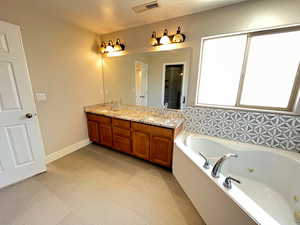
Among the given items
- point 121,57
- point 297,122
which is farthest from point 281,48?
point 121,57

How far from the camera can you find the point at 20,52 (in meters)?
1.70

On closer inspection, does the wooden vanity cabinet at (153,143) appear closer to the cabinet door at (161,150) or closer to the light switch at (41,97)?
the cabinet door at (161,150)

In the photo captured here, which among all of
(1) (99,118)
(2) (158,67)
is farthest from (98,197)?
(2) (158,67)

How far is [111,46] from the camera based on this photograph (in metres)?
2.64

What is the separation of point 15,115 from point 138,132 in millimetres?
1773

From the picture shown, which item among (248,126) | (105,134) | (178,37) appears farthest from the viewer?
(105,134)

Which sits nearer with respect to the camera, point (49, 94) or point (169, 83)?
point (49, 94)

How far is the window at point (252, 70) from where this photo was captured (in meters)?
1.64

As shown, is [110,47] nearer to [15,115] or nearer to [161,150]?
[15,115]

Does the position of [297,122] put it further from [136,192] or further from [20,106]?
[20,106]

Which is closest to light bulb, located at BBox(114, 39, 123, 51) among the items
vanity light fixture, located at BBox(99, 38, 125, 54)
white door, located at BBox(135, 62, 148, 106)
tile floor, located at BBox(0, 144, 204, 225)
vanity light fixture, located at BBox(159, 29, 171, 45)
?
vanity light fixture, located at BBox(99, 38, 125, 54)

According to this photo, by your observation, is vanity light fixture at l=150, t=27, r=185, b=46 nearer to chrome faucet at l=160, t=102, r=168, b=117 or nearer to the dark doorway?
the dark doorway

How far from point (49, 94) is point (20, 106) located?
0.48 metres

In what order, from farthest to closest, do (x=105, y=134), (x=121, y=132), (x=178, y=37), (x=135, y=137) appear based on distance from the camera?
(x=105, y=134), (x=121, y=132), (x=135, y=137), (x=178, y=37)
